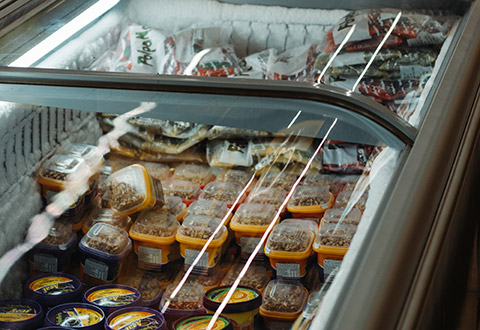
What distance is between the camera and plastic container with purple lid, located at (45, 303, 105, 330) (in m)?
0.72

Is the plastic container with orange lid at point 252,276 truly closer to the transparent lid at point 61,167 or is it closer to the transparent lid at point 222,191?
the transparent lid at point 222,191

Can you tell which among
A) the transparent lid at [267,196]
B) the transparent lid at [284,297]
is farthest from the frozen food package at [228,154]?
the transparent lid at [284,297]

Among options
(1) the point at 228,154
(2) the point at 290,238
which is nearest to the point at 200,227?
(2) the point at 290,238

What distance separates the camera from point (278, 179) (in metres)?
1.03

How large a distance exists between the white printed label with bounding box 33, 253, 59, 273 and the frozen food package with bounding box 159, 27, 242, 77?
123 cm

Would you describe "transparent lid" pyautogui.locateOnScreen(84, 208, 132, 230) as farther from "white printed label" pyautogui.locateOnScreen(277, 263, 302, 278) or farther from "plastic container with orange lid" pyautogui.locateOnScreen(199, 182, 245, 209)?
"white printed label" pyautogui.locateOnScreen(277, 263, 302, 278)

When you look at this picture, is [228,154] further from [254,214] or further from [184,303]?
[184,303]

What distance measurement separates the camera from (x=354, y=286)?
50 cm

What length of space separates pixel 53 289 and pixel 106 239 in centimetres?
12

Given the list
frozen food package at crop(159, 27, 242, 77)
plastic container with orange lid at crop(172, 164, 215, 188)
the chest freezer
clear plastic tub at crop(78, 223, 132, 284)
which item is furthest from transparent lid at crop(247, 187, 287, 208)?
frozen food package at crop(159, 27, 242, 77)

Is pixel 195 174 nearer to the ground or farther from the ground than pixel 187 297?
farther from the ground

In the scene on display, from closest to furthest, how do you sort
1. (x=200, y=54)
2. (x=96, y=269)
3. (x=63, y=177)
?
1. (x=96, y=269)
2. (x=63, y=177)
3. (x=200, y=54)

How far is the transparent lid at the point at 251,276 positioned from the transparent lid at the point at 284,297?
0.01m

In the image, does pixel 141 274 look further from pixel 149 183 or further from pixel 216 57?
pixel 216 57
